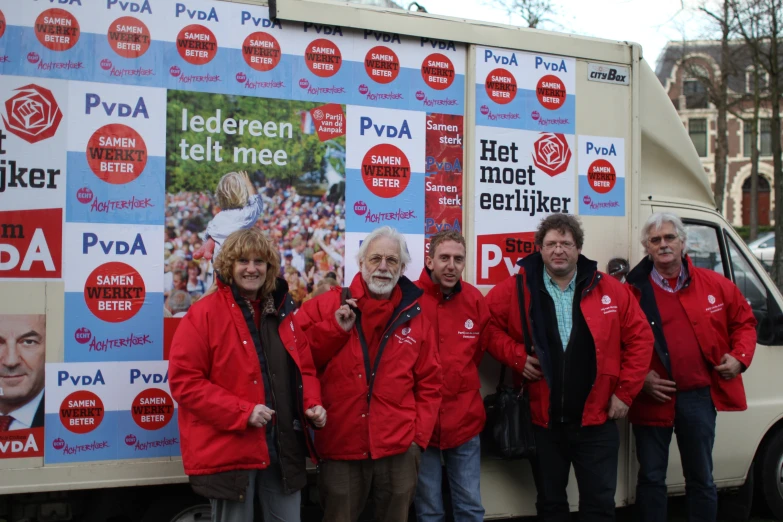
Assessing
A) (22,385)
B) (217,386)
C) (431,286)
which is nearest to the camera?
(217,386)

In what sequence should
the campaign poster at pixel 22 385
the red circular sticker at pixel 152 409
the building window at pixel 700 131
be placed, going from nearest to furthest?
the campaign poster at pixel 22 385 < the red circular sticker at pixel 152 409 < the building window at pixel 700 131

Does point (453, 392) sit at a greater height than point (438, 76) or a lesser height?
lesser

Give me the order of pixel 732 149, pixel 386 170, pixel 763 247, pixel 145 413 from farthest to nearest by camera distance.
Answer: pixel 732 149, pixel 763 247, pixel 386 170, pixel 145 413

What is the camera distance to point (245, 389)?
3023mm

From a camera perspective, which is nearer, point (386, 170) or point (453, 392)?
point (453, 392)

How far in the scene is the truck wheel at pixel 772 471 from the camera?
5.00 meters

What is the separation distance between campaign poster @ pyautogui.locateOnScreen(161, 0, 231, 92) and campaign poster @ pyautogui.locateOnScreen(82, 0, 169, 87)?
0.04 meters

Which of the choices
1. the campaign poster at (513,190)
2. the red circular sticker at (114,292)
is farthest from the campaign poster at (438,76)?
the red circular sticker at (114,292)

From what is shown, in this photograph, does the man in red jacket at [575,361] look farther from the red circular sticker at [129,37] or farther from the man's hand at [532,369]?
the red circular sticker at [129,37]

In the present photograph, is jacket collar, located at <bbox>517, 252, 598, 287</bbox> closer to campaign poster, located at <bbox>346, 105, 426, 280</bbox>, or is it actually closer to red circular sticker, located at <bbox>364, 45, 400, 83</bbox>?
campaign poster, located at <bbox>346, 105, 426, 280</bbox>

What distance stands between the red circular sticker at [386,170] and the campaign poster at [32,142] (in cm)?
156

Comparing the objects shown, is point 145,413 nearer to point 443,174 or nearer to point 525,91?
point 443,174

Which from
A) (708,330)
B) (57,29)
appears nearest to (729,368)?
(708,330)

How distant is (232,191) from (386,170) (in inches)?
34.8
